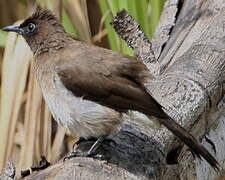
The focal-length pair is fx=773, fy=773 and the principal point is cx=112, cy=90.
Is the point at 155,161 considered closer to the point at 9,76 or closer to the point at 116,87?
the point at 116,87

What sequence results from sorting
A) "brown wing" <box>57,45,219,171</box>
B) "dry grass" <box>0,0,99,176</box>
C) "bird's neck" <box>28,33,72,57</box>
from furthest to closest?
"dry grass" <box>0,0,99,176</box> < "bird's neck" <box>28,33,72,57</box> < "brown wing" <box>57,45,219,171</box>

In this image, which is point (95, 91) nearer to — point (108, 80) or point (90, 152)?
point (108, 80)

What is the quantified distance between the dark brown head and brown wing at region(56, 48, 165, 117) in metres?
0.30

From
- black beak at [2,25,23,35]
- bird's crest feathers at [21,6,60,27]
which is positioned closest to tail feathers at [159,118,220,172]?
bird's crest feathers at [21,6,60,27]

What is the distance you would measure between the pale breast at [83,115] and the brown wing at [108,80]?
29 millimetres

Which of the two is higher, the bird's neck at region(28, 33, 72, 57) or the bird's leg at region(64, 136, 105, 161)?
the bird's neck at region(28, 33, 72, 57)

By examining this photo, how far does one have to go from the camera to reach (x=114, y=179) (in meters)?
2.93

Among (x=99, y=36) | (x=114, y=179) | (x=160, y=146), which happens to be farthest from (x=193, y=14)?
(x=114, y=179)

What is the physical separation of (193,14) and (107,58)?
0.83m

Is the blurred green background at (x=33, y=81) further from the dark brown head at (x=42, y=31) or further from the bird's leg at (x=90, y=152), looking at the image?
the bird's leg at (x=90, y=152)

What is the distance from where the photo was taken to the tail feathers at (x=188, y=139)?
125 inches

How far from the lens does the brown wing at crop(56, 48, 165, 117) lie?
3.37 metres

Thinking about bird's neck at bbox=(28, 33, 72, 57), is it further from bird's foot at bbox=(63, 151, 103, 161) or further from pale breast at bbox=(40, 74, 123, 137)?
bird's foot at bbox=(63, 151, 103, 161)

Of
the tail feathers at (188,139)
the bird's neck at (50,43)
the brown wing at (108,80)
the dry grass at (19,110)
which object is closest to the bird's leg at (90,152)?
the brown wing at (108,80)
